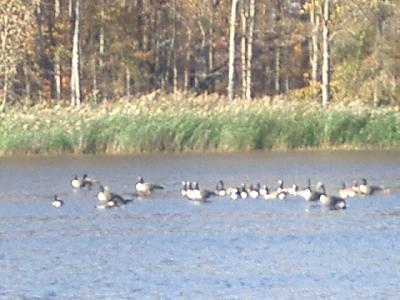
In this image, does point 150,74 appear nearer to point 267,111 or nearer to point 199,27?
point 199,27

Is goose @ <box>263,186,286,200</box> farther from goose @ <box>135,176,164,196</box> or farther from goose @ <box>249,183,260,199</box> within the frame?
goose @ <box>135,176,164,196</box>

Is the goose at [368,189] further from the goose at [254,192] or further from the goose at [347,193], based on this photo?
the goose at [254,192]

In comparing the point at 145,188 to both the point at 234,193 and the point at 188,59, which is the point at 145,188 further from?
the point at 188,59

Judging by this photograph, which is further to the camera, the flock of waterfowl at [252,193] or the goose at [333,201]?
the flock of waterfowl at [252,193]

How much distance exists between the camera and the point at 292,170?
37875 mm

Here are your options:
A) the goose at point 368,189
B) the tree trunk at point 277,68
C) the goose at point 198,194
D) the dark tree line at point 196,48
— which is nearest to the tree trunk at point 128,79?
the dark tree line at point 196,48

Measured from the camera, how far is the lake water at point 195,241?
19.7m

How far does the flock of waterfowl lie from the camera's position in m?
29.8

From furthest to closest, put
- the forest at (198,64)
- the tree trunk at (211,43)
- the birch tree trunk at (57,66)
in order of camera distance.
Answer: the tree trunk at (211,43) → the birch tree trunk at (57,66) → the forest at (198,64)

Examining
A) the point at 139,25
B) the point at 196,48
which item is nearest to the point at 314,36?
the point at 196,48

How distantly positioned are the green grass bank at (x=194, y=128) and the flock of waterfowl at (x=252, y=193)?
9.73m

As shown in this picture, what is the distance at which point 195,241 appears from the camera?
2430 centimetres

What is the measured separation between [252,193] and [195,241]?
7148mm

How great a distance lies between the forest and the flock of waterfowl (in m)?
10.9
